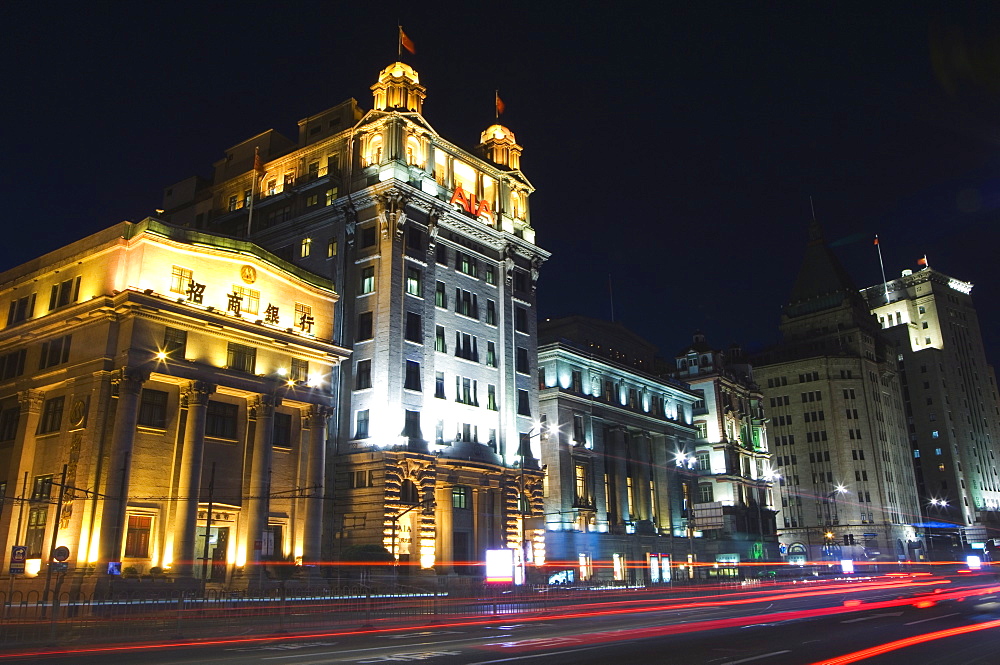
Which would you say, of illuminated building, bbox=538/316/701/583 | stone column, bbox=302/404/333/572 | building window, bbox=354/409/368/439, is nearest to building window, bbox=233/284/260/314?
stone column, bbox=302/404/333/572

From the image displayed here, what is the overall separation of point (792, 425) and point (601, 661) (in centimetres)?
14073

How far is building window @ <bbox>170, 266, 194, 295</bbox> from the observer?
52.8m

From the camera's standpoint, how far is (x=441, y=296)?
233 ft

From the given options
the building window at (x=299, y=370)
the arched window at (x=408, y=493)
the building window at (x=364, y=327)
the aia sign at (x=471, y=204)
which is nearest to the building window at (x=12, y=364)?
the building window at (x=299, y=370)

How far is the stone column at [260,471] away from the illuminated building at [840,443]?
105 metres

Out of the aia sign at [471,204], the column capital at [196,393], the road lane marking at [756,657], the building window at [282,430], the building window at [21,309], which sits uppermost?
the aia sign at [471,204]

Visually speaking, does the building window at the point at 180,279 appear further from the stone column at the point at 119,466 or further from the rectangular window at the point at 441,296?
the rectangular window at the point at 441,296

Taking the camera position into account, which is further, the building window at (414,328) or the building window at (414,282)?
the building window at (414,282)

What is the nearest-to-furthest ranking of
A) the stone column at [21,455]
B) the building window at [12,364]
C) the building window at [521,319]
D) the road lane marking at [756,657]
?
the road lane marking at [756,657]
the stone column at [21,455]
the building window at [12,364]
the building window at [521,319]

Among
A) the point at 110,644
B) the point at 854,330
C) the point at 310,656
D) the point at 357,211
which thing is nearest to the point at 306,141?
the point at 357,211

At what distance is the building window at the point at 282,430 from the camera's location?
57.8 metres

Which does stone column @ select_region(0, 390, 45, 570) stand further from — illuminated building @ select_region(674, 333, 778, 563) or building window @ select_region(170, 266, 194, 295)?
illuminated building @ select_region(674, 333, 778, 563)

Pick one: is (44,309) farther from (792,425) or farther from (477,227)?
(792,425)

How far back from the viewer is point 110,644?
2522cm
